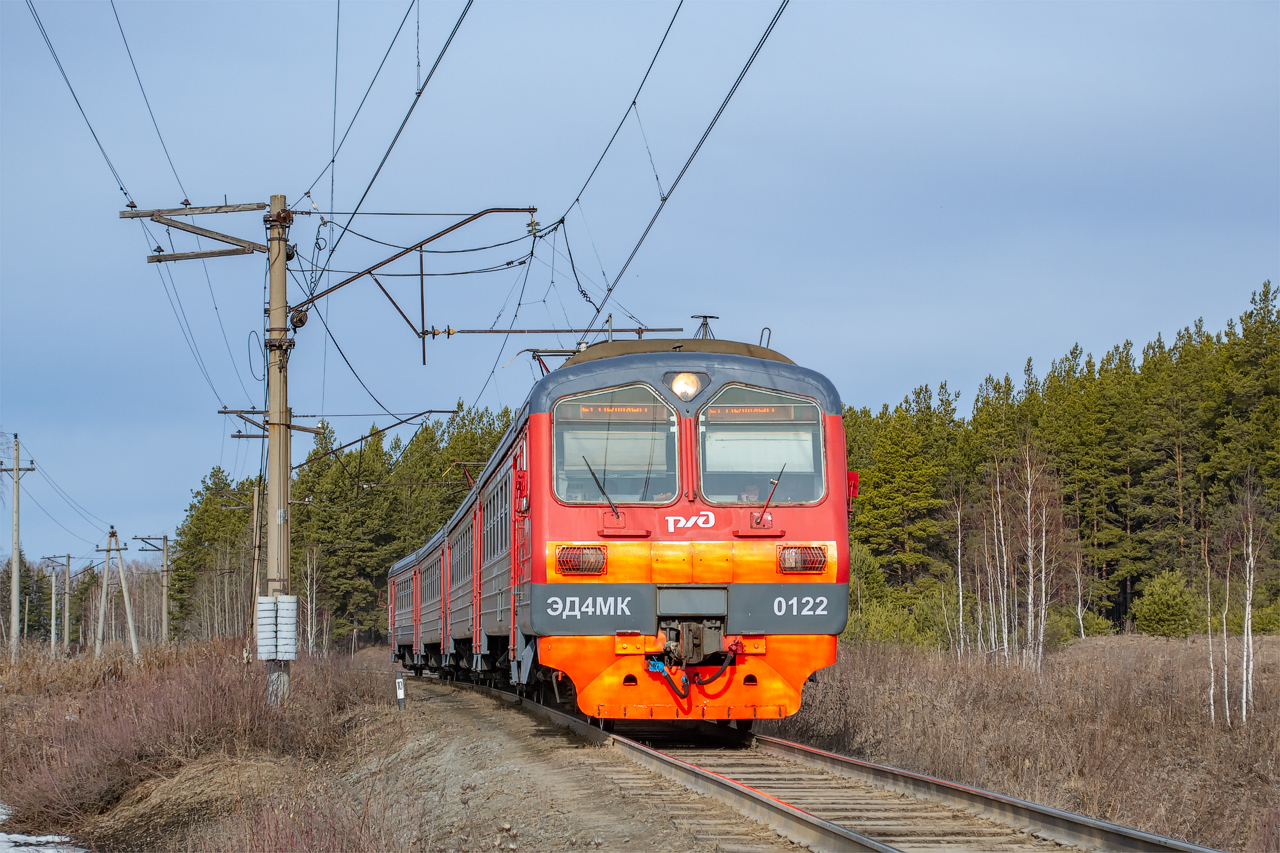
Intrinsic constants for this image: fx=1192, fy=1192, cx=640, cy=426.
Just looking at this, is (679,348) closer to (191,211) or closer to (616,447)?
(616,447)

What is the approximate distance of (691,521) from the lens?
1030 centimetres

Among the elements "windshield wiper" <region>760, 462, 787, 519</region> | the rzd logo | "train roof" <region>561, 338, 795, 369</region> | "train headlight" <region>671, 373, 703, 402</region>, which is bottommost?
the rzd logo

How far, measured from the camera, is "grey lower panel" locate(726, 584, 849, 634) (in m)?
10.2

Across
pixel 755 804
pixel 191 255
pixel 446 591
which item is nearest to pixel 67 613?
pixel 446 591

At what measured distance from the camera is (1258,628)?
41156 millimetres

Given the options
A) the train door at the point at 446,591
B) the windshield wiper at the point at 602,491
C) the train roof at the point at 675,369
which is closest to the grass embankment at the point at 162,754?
the windshield wiper at the point at 602,491

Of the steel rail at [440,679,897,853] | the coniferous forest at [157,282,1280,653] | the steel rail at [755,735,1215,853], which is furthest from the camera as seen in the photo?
the coniferous forest at [157,282,1280,653]

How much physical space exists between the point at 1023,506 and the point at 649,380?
3904cm

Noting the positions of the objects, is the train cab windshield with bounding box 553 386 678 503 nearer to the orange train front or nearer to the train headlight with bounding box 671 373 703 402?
the orange train front

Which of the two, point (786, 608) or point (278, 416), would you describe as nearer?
point (786, 608)

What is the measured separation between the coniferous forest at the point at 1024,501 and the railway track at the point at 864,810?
1267 inches

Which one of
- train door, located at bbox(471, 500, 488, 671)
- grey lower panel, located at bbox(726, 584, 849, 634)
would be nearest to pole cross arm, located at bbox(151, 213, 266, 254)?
train door, located at bbox(471, 500, 488, 671)

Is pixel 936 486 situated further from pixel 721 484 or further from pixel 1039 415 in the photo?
pixel 721 484

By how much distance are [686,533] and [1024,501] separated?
39.0 metres
